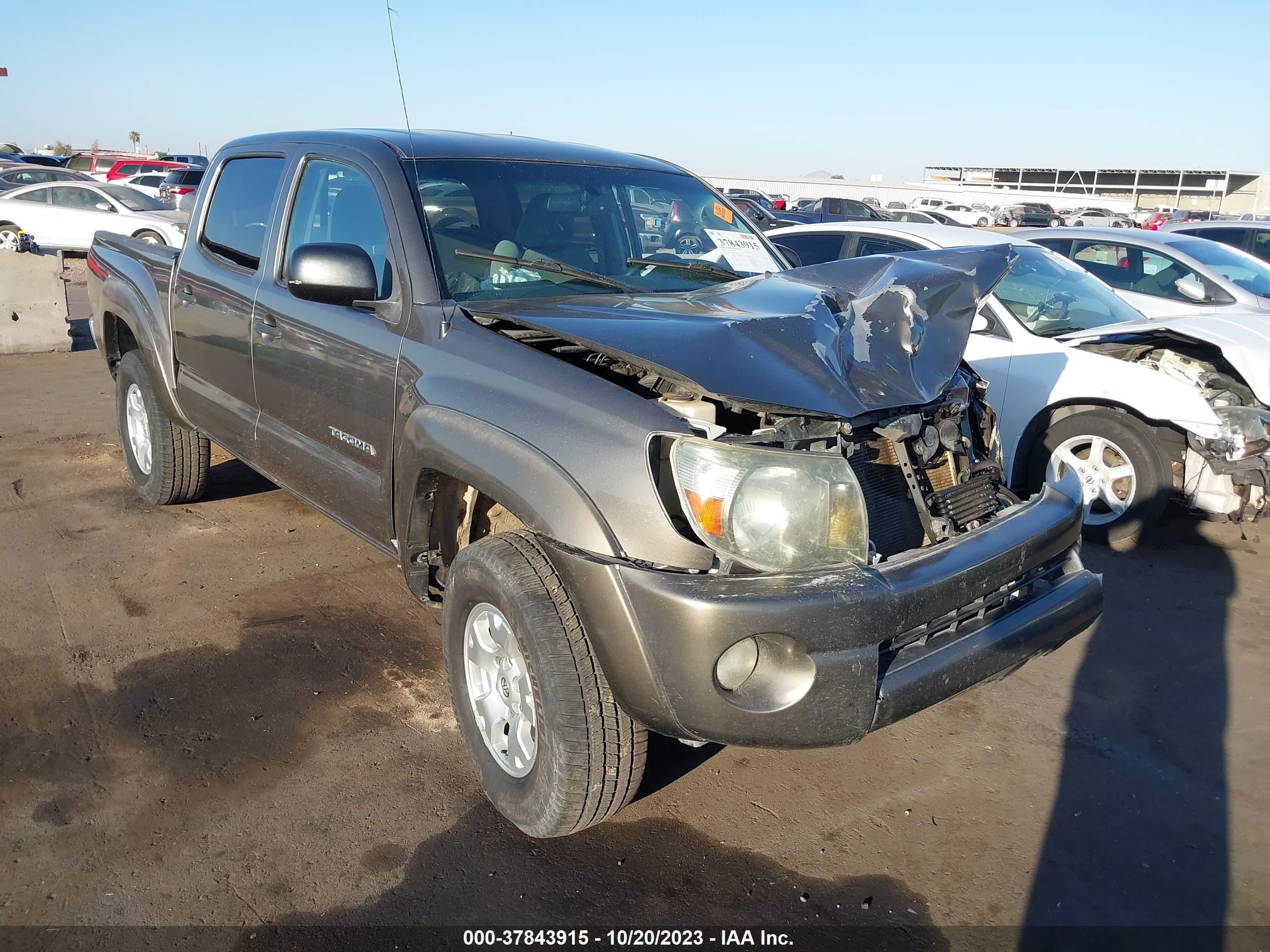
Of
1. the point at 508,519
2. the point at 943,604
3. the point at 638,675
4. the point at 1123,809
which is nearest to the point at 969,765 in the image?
the point at 1123,809

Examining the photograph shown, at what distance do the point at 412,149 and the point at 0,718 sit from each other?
2475mm

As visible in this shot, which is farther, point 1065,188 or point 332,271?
point 1065,188

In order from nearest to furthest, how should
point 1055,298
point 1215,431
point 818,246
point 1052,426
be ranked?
point 1215,431
point 1052,426
point 1055,298
point 818,246

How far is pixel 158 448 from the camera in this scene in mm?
5289

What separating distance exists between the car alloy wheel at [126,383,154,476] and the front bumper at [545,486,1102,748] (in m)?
3.89

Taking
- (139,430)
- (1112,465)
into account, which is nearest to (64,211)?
A: (139,430)

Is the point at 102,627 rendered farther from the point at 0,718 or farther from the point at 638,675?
the point at 638,675

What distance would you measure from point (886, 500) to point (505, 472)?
1084mm

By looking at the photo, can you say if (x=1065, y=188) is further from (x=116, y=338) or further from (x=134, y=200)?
(x=116, y=338)

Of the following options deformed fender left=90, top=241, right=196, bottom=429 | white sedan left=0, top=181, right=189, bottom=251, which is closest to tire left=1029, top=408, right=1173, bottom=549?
deformed fender left=90, top=241, right=196, bottom=429

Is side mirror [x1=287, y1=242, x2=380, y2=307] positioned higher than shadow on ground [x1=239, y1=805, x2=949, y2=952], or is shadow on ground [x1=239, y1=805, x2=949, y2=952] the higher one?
side mirror [x1=287, y1=242, x2=380, y2=307]

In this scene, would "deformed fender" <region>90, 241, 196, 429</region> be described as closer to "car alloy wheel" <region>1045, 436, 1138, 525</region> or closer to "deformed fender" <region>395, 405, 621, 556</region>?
"deformed fender" <region>395, 405, 621, 556</region>

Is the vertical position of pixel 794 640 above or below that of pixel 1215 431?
above

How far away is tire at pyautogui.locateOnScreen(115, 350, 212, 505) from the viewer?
17.2ft
